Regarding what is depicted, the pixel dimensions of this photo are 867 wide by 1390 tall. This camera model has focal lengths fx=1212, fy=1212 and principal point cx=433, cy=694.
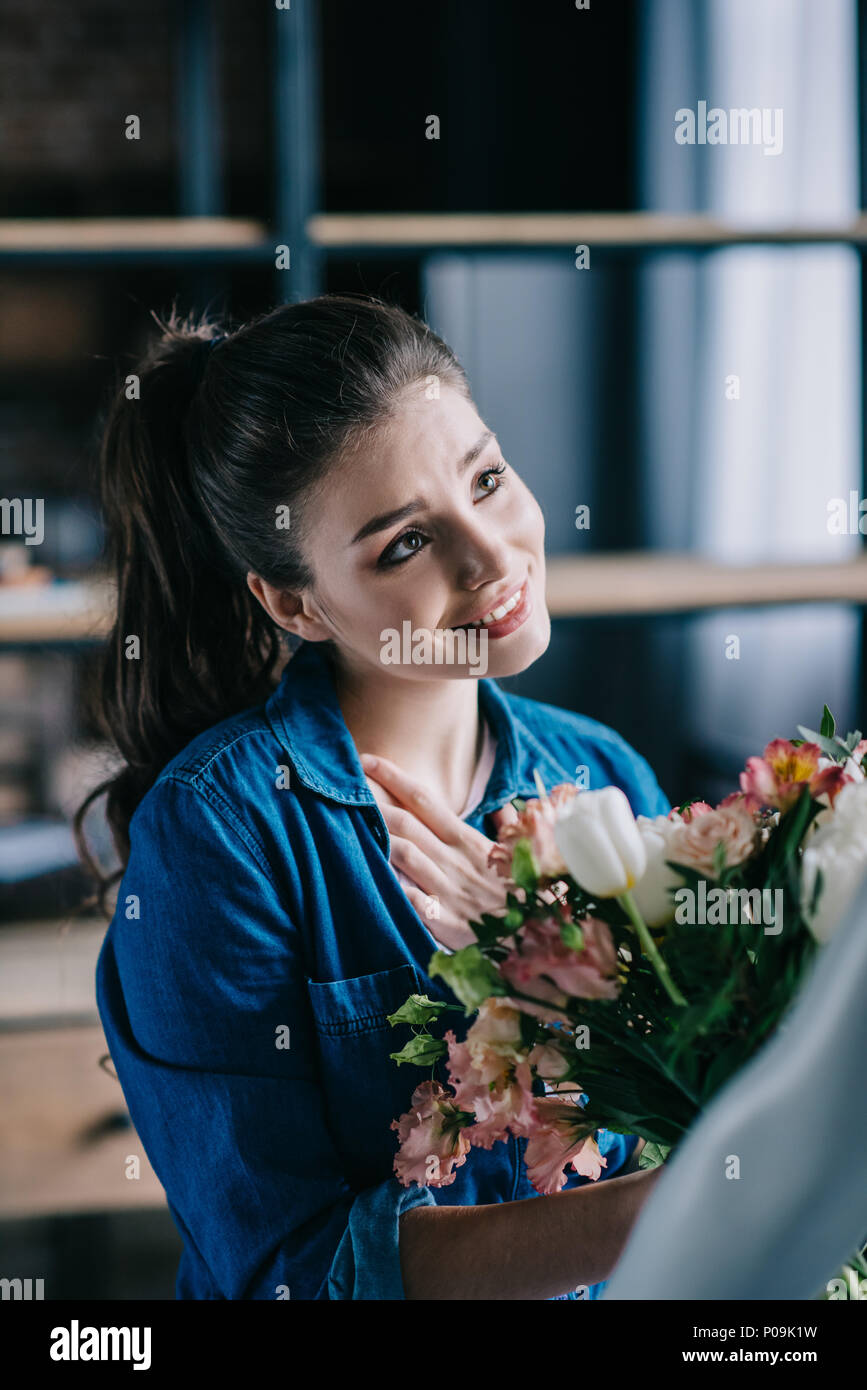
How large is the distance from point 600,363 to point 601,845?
1.54m

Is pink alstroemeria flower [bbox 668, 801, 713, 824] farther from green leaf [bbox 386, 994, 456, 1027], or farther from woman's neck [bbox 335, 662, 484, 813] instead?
woman's neck [bbox 335, 662, 484, 813]

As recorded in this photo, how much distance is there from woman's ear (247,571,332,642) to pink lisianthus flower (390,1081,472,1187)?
16.6 inches

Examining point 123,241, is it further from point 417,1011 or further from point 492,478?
point 417,1011

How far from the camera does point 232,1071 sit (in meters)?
0.83

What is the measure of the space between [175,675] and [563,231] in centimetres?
116

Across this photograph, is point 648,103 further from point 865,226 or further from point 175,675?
point 175,675

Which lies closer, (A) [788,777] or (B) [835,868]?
(B) [835,868]

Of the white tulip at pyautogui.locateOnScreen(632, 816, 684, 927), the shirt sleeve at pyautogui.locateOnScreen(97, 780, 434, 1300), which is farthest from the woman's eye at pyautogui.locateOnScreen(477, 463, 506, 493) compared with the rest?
the white tulip at pyautogui.locateOnScreen(632, 816, 684, 927)

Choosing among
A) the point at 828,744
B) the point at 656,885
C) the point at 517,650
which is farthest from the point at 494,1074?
the point at 517,650

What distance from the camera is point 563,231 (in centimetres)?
188

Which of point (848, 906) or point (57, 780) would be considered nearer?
point (848, 906)

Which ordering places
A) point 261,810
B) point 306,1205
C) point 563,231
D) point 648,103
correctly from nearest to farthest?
point 306,1205 < point 261,810 < point 563,231 < point 648,103

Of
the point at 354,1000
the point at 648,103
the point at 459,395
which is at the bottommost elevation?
the point at 354,1000

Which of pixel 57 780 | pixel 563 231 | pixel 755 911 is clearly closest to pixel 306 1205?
pixel 755 911
